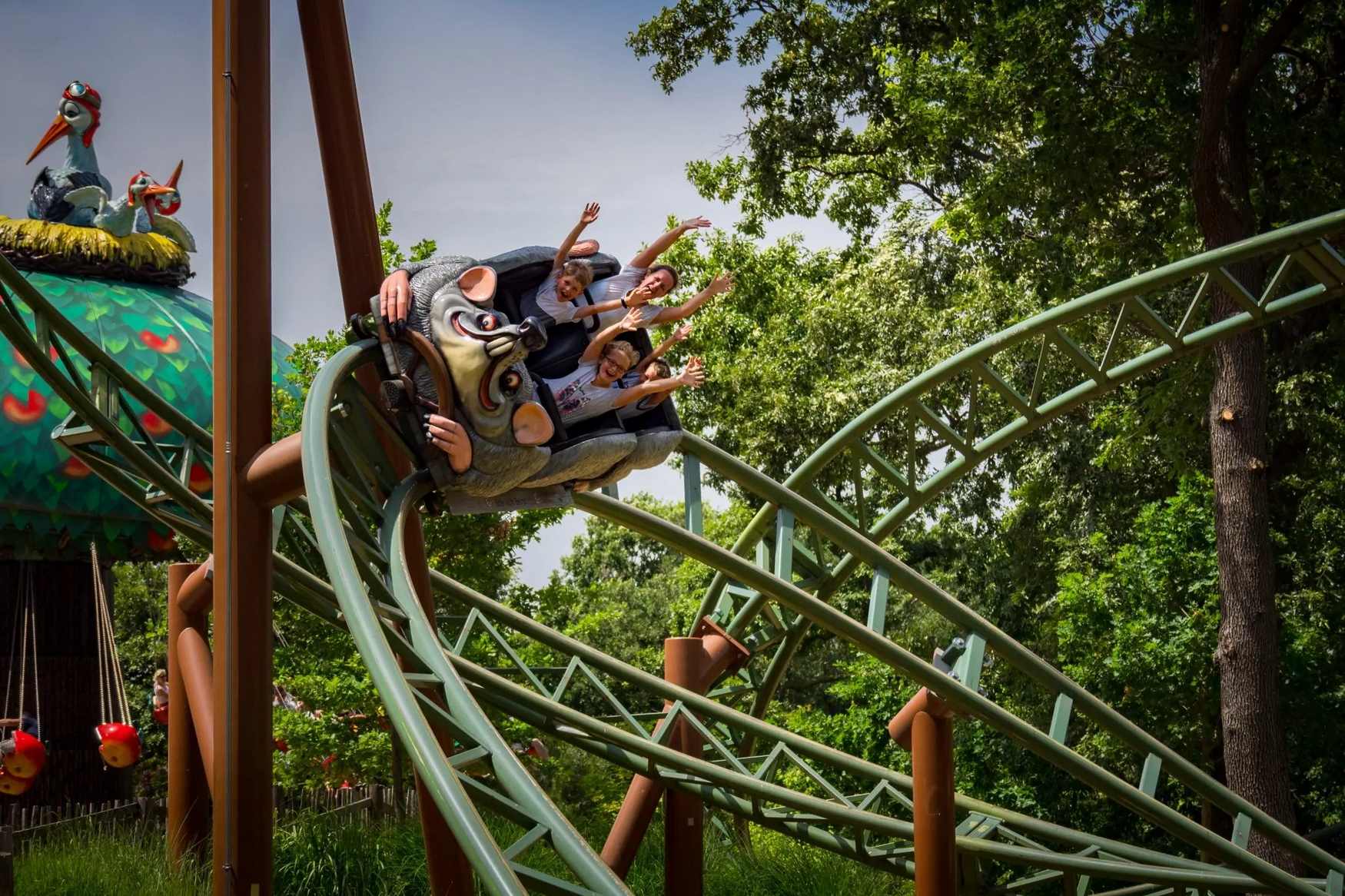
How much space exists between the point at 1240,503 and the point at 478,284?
7447 mm

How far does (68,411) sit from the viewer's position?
14758mm

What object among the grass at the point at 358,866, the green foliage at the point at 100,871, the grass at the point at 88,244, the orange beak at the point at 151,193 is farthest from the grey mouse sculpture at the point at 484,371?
the grass at the point at 88,244

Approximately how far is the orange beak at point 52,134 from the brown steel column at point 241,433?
3.42 feet

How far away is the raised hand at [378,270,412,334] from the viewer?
718cm

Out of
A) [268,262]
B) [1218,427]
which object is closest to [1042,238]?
[1218,427]

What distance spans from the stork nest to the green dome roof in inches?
4.5

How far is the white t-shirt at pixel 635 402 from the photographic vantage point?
805 centimetres

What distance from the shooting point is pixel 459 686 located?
18.6ft

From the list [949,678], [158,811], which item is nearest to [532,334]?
[949,678]

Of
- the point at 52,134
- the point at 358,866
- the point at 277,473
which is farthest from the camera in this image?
the point at 358,866

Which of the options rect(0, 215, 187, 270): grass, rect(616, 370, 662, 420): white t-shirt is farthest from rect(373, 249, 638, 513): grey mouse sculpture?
rect(0, 215, 187, 270): grass

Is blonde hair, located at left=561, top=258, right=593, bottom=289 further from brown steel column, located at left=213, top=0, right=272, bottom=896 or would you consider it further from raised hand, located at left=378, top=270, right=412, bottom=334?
brown steel column, located at left=213, top=0, right=272, bottom=896

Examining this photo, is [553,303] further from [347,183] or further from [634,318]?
[347,183]

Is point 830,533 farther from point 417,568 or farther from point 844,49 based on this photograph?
point 844,49
